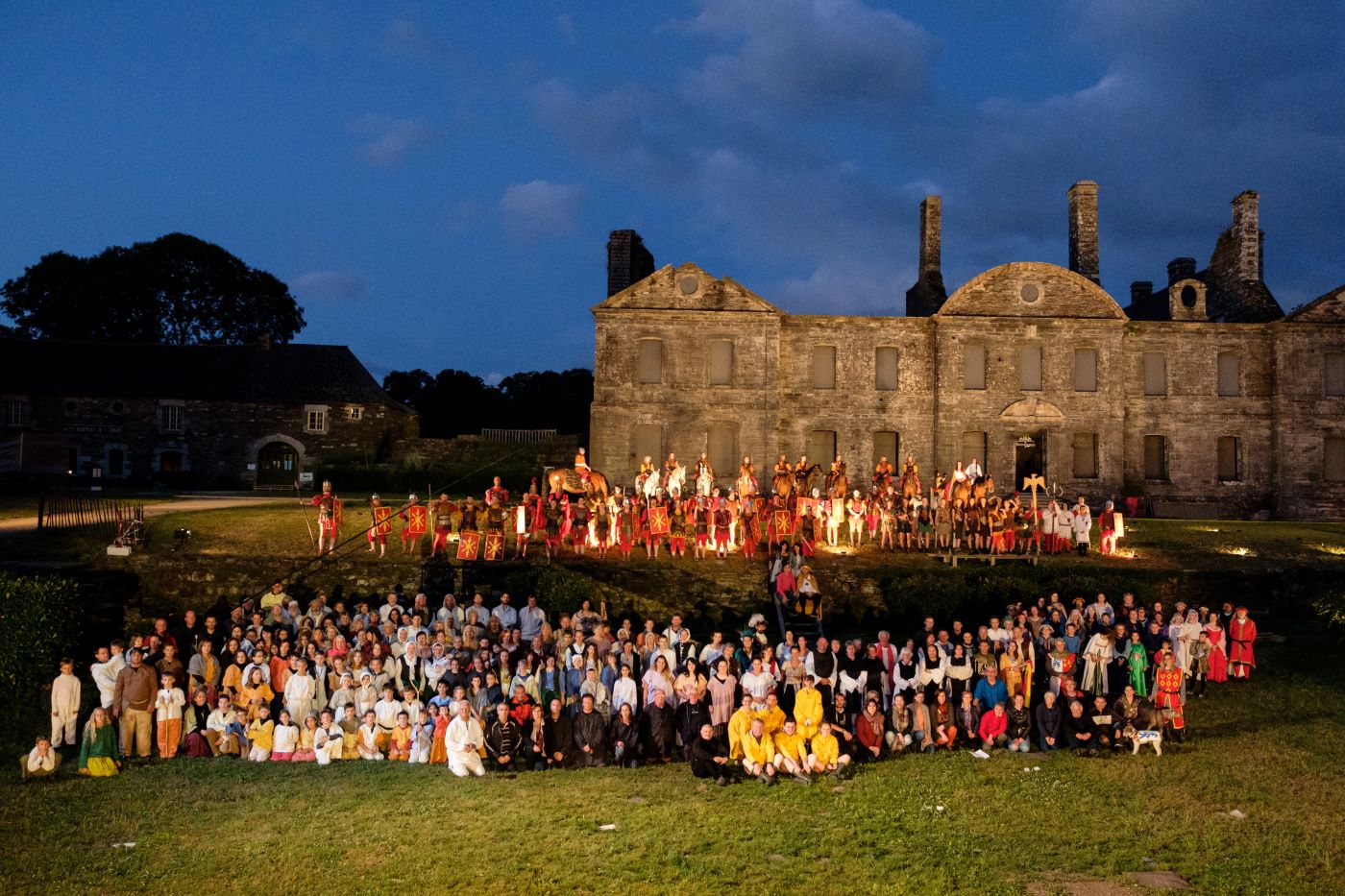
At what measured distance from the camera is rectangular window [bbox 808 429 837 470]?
2925cm

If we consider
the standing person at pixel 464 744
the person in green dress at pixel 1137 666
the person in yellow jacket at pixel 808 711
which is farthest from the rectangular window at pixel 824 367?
the standing person at pixel 464 744

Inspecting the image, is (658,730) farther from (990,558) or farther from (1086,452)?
(1086,452)

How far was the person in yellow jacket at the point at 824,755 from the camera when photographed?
34.0 feet

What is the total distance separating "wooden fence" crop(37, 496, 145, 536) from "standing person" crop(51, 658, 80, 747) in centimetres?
808

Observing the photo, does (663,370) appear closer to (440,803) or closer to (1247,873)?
(440,803)

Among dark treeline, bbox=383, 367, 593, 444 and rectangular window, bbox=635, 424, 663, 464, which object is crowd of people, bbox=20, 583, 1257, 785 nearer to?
rectangular window, bbox=635, 424, 663, 464

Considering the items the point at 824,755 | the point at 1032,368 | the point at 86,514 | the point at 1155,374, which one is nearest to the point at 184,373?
the point at 86,514

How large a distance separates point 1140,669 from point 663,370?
18.3 meters

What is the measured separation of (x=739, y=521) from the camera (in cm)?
1950

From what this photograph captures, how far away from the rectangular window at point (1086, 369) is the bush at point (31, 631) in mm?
26471

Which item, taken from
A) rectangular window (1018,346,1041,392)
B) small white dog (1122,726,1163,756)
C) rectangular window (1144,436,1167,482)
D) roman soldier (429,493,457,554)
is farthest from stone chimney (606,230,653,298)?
small white dog (1122,726,1163,756)

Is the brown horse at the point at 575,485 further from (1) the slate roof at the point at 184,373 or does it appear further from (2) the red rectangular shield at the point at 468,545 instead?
(1) the slate roof at the point at 184,373

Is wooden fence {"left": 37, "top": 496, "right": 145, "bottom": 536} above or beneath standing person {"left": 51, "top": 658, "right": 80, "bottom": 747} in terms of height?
above

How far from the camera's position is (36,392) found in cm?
3597
